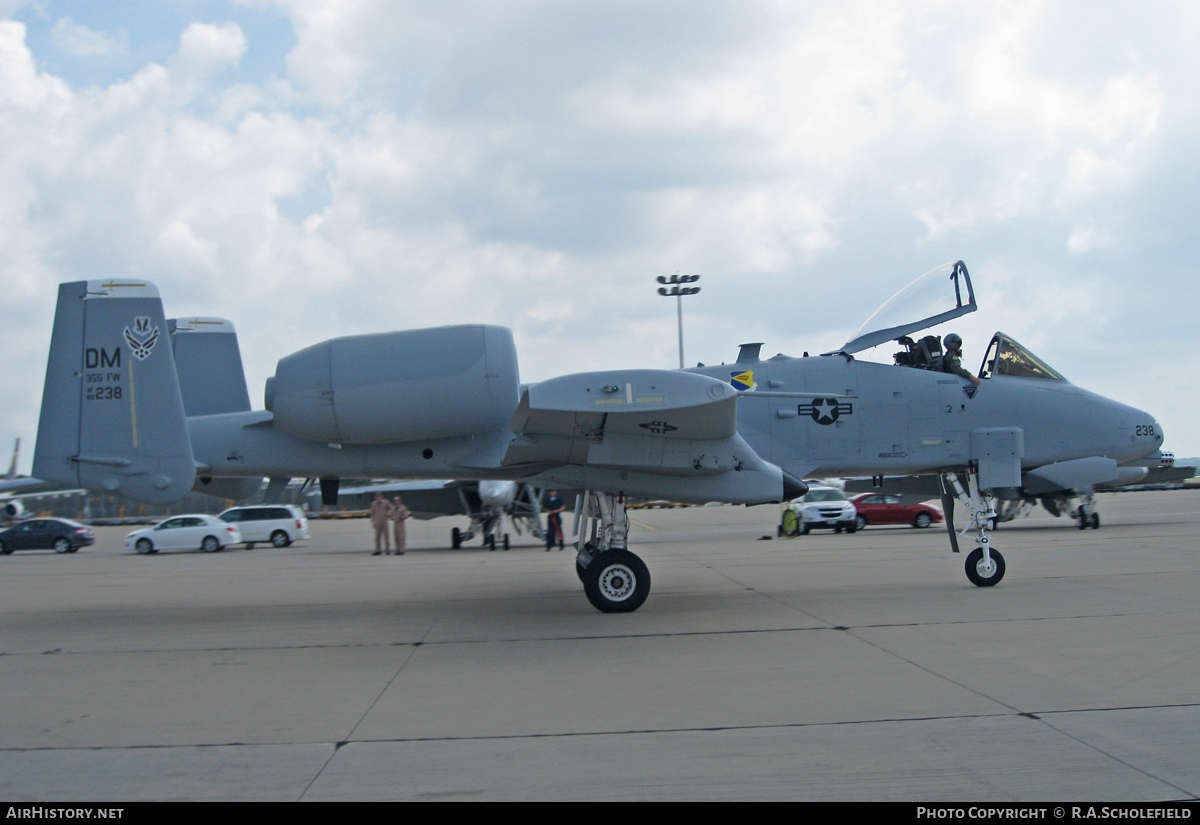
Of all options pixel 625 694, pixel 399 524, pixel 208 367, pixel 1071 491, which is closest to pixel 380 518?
pixel 399 524

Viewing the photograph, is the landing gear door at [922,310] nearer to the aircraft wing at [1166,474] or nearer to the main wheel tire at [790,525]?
the main wheel tire at [790,525]

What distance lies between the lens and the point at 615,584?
30.4 ft

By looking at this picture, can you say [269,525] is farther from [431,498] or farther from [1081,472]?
[1081,472]

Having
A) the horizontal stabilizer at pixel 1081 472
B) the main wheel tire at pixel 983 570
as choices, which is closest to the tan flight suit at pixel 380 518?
the main wheel tire at pixel 983 570

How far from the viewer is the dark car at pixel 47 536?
1108 inches

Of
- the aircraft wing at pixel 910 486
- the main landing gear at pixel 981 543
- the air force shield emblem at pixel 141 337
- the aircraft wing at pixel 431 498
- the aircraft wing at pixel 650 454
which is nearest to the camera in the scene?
the aircraft wing at pixel 650 454

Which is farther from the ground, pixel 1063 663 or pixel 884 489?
pixel 884 489

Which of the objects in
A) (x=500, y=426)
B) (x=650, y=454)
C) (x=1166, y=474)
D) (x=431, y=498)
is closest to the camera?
(x=650, y=454)

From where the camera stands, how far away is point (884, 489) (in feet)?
40.8

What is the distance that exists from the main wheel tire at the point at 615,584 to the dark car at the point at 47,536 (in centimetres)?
2547

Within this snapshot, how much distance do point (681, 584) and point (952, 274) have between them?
5571 mm

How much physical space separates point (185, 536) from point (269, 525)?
2.67m
